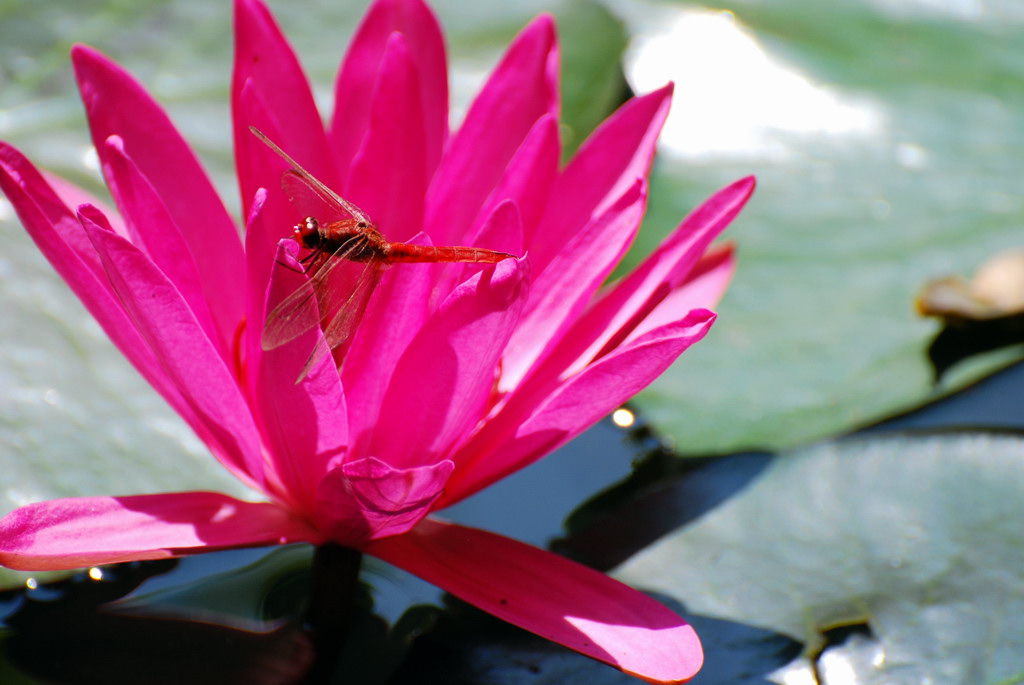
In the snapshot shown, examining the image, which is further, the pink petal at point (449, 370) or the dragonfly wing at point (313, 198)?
the dragonfly wing at point (313, 198)

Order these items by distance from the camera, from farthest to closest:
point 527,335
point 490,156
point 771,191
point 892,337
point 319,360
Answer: point 771,191 < point 892,337 < point 490,156 < point 527,335 < point 319,360

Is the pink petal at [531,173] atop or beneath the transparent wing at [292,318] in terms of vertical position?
atop

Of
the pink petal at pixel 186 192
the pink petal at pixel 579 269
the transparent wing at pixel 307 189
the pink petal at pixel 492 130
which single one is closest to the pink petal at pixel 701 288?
the pink petal at pixel 579 269

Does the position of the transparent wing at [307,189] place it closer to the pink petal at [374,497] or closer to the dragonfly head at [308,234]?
the dragonfly head at [308,234]

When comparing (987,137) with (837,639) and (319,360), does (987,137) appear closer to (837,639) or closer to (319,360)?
(837,639)

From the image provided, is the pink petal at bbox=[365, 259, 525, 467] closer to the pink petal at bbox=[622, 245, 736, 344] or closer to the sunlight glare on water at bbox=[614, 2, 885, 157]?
the pink petal at bbox=[622, 245, 736, 344]

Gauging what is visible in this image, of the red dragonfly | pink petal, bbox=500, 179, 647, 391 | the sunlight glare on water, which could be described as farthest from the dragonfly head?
the sunlight glare on water

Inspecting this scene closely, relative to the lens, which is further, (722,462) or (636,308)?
(722,462)

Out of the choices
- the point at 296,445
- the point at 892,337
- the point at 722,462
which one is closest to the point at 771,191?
the point at 892,337
